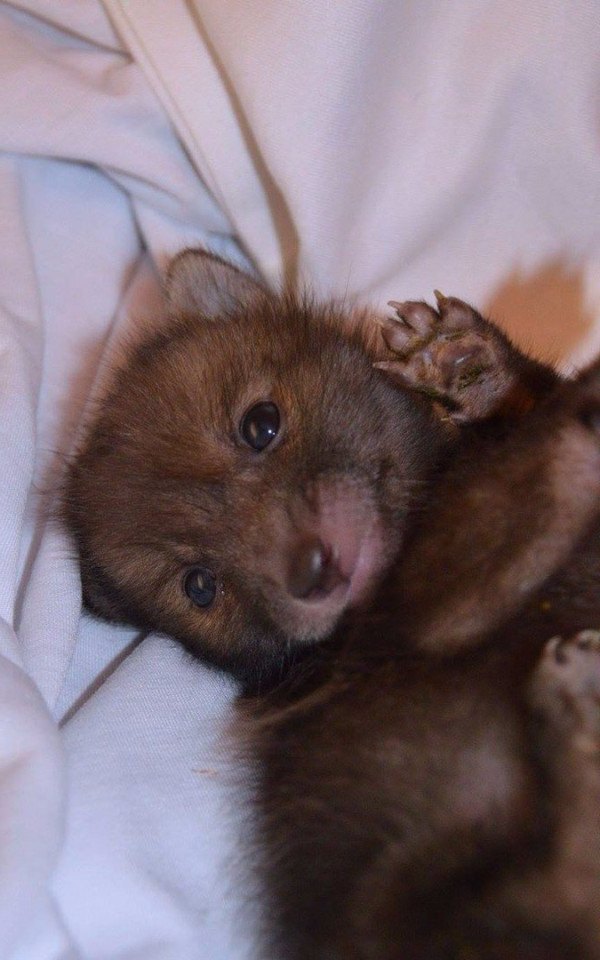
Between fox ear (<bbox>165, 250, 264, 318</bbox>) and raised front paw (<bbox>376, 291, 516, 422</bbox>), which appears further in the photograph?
fox ear (<bbox>165, 250, 264, 318</bbox>)

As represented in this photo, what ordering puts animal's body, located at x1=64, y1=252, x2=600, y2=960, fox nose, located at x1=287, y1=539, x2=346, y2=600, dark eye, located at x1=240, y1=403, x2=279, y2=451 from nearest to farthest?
animal's body, located at x1=64, y1=252, x2=600, y2=960
fox nose, located at x1=287, y1=539, x2=346, y2=600
dark eye, located at x1=240, y1=403, x2=279, y2=451

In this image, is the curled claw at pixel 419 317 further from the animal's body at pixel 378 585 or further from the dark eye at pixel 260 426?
the dark eye at pixel 260 426

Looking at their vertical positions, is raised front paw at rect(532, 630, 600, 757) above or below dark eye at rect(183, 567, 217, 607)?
above

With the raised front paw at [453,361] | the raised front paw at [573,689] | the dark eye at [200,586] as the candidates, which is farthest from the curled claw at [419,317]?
the raised front paw at [573,689]

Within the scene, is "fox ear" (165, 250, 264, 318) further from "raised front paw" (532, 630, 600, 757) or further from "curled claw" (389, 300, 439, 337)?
"raised front paw" (532, 630, 600, 757)

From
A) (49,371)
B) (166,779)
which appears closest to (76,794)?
(166,779)

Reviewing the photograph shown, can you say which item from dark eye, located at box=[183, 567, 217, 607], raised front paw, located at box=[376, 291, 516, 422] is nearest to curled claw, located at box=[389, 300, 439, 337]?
raised front paw, located at box=[376, 291, 516, 422]

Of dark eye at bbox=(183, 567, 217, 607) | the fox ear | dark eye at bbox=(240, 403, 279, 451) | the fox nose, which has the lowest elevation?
dark eye at bbox=(183, 567, 217, 607)
